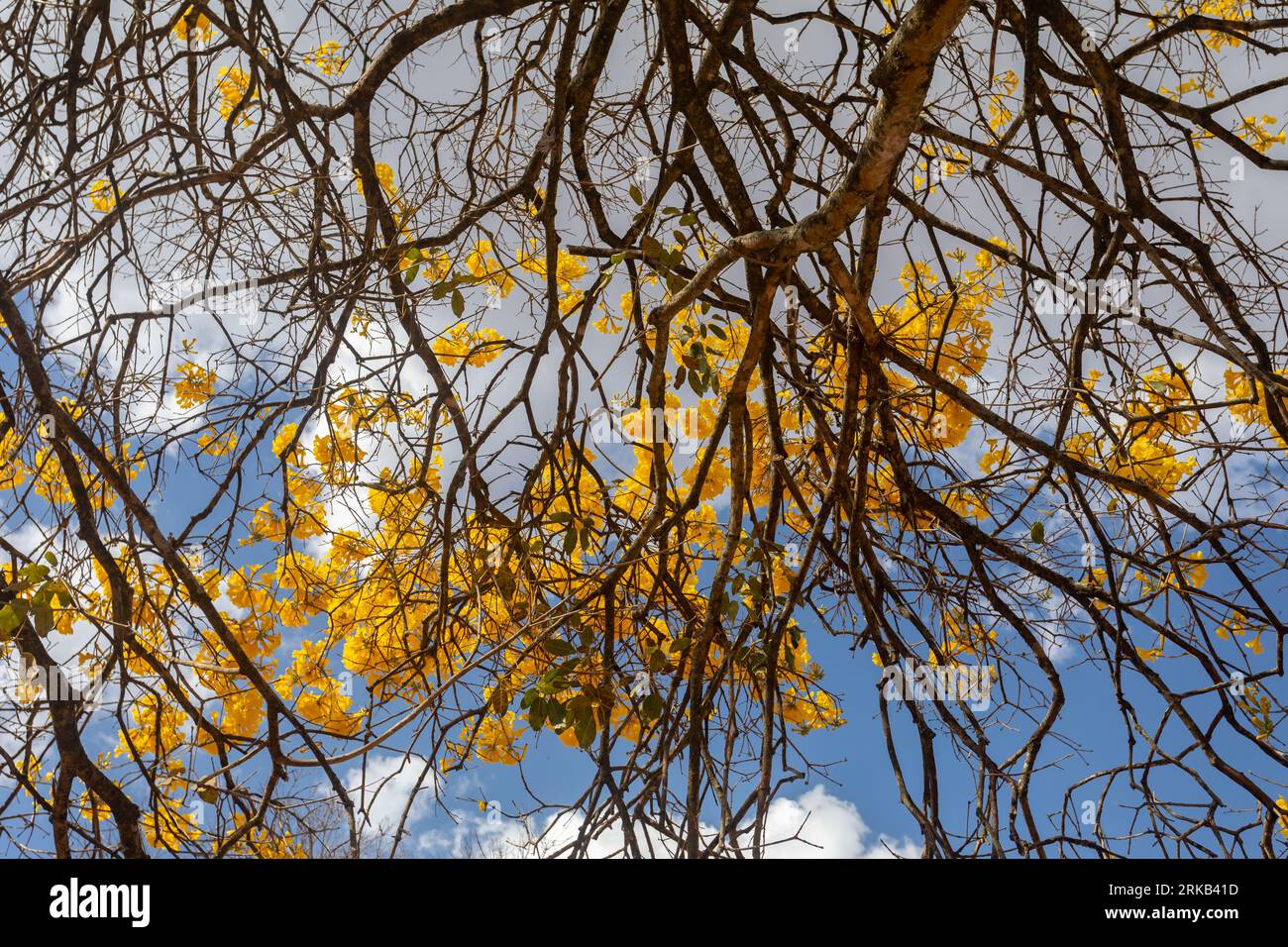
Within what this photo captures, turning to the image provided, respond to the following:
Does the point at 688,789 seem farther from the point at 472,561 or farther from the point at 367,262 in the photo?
the point at 367,262

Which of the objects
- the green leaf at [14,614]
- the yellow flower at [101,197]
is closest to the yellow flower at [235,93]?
the yellow flower at [101,197]

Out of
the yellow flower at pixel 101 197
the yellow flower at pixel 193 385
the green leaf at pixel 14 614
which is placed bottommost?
the green leaf at pixel 14 614

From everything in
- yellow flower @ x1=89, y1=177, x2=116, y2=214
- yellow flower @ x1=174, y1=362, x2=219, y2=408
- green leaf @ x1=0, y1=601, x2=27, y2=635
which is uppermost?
yellow flower @ x1=89, y1=177, x2=116, y2=214

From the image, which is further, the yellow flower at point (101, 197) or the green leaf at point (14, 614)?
the yellow flower at point (101, 197)

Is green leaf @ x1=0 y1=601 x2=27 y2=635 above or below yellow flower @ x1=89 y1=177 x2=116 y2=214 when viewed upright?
below

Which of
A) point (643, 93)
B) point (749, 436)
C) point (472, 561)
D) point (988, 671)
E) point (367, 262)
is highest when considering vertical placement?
point (643, 93)

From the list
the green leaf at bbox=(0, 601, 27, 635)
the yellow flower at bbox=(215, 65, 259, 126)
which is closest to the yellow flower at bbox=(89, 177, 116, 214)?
the yellow flower at bbox=(215, 65, 259, 126)

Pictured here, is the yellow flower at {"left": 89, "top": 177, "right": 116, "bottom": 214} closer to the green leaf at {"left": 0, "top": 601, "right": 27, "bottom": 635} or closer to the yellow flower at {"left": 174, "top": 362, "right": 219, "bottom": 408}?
the yellow flower at {"left": 174, "top": 362, "right": 219, "bottom": 408}

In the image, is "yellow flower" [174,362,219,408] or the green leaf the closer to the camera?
the green leaf

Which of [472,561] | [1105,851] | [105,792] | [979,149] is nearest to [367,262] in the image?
[472,561]

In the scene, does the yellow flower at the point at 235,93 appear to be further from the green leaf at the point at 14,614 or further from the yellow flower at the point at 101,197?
the green leaf at the point at 14,614
